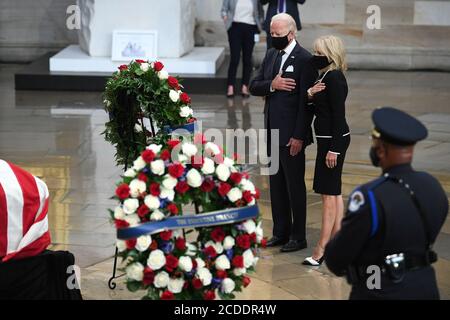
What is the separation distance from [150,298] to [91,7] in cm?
1084

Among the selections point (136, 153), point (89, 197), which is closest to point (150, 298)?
point (136, 153)

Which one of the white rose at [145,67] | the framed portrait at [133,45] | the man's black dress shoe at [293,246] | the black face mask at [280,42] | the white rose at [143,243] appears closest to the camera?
the white rose at [143,243]

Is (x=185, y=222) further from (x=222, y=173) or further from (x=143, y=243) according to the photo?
(x=222, y=173)

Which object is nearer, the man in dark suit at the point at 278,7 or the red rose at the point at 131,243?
the red rose at the point at 131,243

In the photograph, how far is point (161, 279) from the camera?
5.07m

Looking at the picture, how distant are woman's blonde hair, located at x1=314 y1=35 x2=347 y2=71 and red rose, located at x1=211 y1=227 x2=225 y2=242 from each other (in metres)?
2.31

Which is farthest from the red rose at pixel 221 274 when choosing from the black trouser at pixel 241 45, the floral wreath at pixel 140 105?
the black trouser at pixel 241 45

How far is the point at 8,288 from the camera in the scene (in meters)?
5.62

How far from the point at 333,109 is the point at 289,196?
988mm

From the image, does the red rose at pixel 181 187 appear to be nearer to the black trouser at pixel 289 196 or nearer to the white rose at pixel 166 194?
the white rose at pixel 166 194

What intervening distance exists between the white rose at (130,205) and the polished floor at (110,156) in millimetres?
1653

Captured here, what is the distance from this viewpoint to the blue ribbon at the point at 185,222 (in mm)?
5055

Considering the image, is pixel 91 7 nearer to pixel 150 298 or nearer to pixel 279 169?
pixel 279 169

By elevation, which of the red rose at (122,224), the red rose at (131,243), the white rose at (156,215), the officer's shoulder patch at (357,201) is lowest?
the red rose at (131,243)
